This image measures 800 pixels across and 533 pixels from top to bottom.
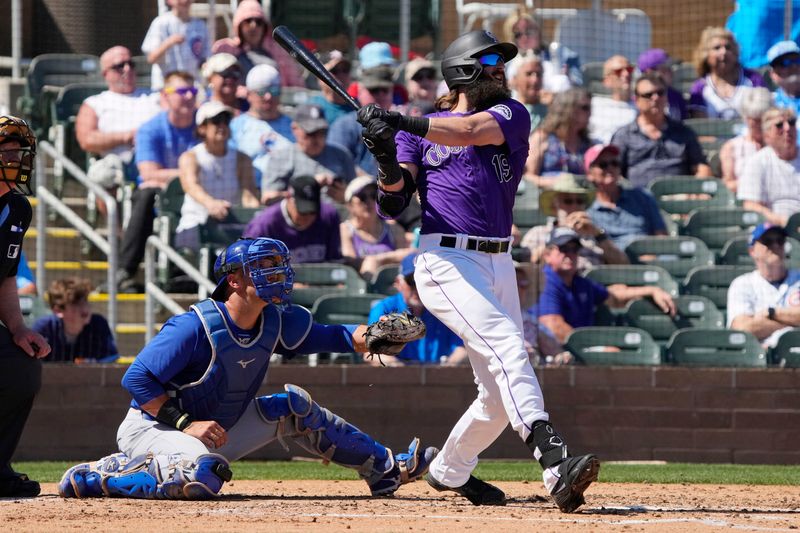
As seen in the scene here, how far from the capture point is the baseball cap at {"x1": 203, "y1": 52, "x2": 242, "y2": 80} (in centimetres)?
1059

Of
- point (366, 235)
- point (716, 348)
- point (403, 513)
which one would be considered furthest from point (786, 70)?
point (403, 513)

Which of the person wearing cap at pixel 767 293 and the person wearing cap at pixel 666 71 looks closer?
the person wearing cap at pixel 767 293

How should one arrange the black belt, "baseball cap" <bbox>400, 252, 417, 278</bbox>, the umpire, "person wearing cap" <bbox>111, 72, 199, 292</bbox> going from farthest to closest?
"person wearing cap" <bbox>111, 72, 199, 292</bbox> → "baseball cap" <bbox>400, 252, 417, 278</bbox> → the umpire → the black belt

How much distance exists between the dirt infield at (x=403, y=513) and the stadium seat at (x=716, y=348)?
2315 mm

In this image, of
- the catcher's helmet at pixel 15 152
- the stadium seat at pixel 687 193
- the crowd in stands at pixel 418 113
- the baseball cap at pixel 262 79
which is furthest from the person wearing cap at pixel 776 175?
the catcher's helmet at pixel 15 152

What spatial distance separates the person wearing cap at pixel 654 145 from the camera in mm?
10719

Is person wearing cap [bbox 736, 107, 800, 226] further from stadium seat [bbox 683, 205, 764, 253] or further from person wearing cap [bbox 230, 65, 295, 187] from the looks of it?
person wearing cap [bbox 230, 65, 295, 187]

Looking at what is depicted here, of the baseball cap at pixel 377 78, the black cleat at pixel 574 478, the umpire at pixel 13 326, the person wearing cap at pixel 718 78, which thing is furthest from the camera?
the person wearing cap at pixel 718 78

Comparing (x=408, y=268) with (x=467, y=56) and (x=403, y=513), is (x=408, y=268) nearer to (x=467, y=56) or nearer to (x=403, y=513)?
(x=467, y=56)

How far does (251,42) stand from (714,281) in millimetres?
4401

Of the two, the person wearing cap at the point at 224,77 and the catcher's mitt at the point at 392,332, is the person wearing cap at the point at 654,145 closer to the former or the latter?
the person wearing cap at the point at 224,77

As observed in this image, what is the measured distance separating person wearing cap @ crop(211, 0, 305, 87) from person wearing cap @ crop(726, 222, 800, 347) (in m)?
4.29

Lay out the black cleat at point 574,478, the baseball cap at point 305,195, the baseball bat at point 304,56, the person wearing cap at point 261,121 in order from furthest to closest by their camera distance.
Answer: the person wearing cap at point 261,121 → the baseball cap at point 305,195 → the baseball bat at point 304,56 → the black cleat at point 574,478

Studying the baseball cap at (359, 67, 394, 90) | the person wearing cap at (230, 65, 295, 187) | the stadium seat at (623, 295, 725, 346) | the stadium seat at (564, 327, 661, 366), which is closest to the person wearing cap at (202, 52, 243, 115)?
the person wearing cap at (230, 65, 295, 187)
